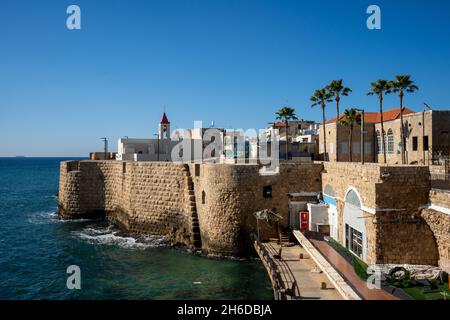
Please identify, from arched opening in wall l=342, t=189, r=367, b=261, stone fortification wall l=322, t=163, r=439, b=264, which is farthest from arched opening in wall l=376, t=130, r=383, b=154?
stone fortification wall l=322, t=163, r=439, b=264

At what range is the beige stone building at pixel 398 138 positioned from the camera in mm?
26984

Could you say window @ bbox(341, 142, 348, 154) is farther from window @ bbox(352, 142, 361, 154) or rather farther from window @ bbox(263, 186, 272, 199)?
window @ bbox(263, 186, 272, 199)

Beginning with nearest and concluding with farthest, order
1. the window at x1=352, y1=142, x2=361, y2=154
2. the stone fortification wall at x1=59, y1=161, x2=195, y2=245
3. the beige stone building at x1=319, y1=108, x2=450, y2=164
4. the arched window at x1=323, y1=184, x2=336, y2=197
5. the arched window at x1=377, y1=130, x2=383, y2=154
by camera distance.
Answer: the arched window at x1=323, y1=184, x2=336, y2=197 < the beige stone building at x1=319, y1=108, x2=450, y2=164 < the stone fortification wall at x1=59, y1=161, x2=195, y2=245 < the arched window at x1=377, y1=130, x2=383, y2=154 < the window at x1=352, y1=142, x2=361, y2=154

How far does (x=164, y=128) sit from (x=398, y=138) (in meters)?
29.7

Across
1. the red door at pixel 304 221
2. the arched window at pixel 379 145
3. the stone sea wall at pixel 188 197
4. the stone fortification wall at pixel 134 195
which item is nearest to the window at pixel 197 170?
the stone sea wall at pixel 188 197

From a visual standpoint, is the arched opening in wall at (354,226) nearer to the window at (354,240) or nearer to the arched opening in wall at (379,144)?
the window at (354,240)

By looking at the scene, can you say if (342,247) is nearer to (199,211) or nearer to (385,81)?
(199,211)

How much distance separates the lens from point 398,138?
30500 millimetres

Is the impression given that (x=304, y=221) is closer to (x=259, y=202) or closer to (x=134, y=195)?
(x=259, y=202)

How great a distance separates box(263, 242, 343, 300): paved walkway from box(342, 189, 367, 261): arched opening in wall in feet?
7.82

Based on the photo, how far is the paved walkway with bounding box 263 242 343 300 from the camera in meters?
14.3

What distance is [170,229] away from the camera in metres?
27.7

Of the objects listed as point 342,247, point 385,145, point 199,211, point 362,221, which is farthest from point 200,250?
point 385,145
